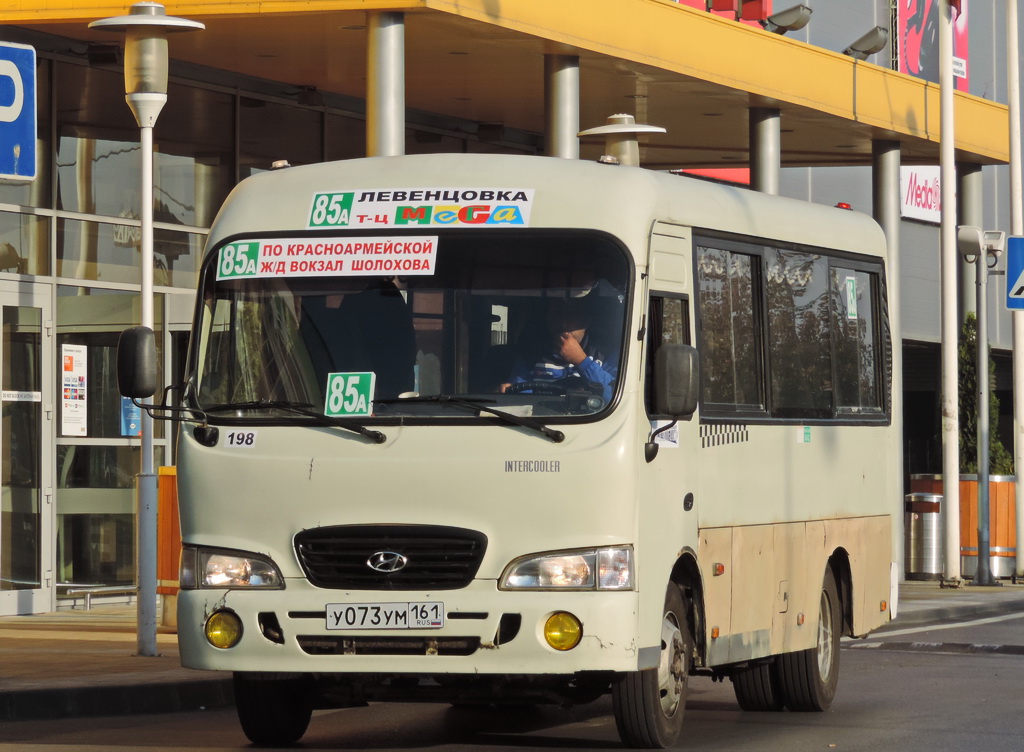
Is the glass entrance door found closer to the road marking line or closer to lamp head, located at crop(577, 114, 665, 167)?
lamp head, located at crop(577, 114, 665, 167)

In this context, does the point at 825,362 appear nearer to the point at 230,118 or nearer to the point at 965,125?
the point at 230,118

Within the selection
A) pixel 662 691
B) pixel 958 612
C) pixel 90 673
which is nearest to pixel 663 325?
pixel 662 691

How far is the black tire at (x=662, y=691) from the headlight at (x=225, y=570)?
1.63m

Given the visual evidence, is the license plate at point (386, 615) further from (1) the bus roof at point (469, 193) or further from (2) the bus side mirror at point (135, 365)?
(1) the bus roof at point (469, 193)

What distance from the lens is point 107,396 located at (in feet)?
64.6

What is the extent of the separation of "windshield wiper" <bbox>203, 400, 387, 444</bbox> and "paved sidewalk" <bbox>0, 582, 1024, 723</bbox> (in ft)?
9.23

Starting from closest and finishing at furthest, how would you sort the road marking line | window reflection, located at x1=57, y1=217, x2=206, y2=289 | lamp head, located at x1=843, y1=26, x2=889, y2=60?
1. the road marking line
2. window reflection, located at x1=57, y1=217, x2=206, y2=289
3. lamp head, located at x1=843, y1=26, x2=889, y2=60

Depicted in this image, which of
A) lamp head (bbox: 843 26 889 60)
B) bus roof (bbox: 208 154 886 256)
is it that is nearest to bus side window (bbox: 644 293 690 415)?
bus roof (bbox: 208 154 886 256)

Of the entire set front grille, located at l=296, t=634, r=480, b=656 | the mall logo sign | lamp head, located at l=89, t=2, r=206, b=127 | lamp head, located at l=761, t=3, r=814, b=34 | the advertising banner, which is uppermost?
the advertising banner

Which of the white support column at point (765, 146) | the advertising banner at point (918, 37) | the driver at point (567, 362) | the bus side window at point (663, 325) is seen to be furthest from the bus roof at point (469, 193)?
the advertising banner at point (918, 37)

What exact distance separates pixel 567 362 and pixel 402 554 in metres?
1.12

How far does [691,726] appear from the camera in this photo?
37.1ft

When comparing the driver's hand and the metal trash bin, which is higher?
the driver's hand

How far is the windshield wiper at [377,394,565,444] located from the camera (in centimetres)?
915
